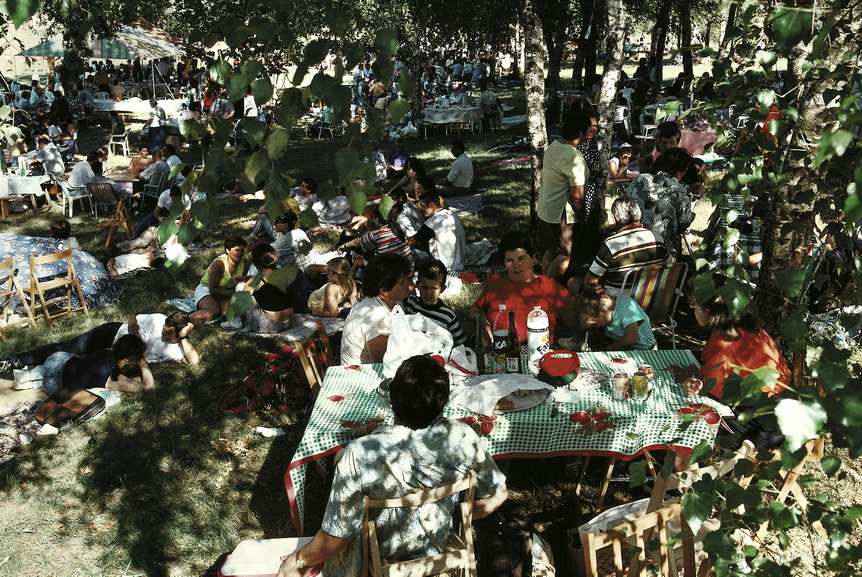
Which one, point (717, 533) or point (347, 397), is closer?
point (717, 533)

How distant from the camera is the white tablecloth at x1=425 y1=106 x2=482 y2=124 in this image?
17.9m

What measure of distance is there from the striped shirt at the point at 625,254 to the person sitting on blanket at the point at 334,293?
8.11 ft

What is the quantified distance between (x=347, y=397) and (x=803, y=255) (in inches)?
103

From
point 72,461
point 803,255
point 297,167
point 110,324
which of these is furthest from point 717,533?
point 297,167

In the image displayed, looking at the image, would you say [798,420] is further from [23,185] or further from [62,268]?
[23,185]

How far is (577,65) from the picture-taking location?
23.5 metres

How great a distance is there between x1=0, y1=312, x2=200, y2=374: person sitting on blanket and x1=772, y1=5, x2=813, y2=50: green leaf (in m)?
6.00

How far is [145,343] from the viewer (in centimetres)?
671

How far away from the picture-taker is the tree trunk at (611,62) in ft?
23.7

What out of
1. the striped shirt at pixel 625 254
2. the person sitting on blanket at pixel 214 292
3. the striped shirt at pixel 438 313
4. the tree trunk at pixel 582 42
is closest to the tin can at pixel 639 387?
the striped shirt at pixel 438 313

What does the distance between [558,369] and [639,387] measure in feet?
1.52

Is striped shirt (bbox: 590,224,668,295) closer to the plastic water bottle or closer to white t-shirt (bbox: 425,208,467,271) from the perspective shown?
the plastic water bottle

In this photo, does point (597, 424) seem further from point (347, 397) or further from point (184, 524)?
point (184, 524)

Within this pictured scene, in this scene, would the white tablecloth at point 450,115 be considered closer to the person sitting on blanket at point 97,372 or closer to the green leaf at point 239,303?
the person sitting on blanket at point 97,372
